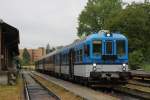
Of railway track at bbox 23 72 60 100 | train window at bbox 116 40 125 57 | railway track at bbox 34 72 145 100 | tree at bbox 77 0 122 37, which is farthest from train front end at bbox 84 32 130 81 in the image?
tree at bbox 77 0 122 37

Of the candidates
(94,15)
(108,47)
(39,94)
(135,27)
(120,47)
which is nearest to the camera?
(39,94)

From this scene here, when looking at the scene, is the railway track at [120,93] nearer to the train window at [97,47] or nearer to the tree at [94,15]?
the train window at [97,47]

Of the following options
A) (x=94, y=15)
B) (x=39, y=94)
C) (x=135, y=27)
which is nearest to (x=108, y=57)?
(x=39, y=94)

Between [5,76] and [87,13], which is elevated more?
[87,13]

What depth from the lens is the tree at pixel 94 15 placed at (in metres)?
93.3

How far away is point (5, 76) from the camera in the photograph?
31.7 metres

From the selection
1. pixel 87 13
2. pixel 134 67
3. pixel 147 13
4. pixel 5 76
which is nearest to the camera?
pixel 5 76

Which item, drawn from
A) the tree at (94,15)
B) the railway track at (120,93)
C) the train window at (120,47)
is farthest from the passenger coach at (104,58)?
the tree at (94,15)

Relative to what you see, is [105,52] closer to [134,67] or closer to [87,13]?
[134,67]

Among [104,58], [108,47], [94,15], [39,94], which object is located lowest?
[39,94]

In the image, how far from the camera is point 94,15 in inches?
3723

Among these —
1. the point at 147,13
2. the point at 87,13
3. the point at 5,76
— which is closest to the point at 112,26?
the point at 147,13

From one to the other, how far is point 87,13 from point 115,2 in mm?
6118

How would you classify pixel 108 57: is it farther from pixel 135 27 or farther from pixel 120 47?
pixel 135 27
